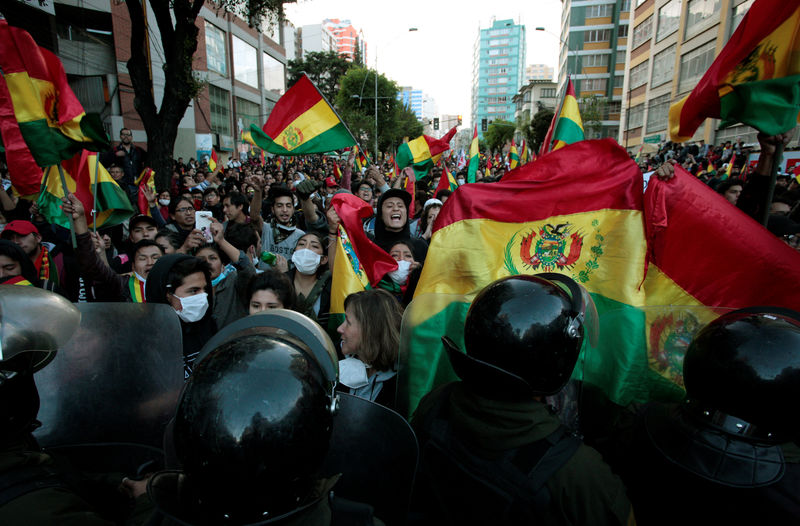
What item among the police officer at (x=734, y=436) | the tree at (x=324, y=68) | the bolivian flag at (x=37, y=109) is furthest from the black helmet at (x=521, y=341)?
the tree at (x=324, y=68)

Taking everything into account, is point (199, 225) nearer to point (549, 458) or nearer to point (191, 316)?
point (191, 316)

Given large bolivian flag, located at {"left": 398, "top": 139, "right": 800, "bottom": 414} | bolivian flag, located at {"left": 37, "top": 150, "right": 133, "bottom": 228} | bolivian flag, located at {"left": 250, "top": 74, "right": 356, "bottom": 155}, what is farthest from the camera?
bolivian flag, located at {"left": 250, "top": 74, "right": 356, "bottom": 155}

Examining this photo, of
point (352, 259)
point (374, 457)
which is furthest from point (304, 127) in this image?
point (374, 457)

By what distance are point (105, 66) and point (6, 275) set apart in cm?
2410

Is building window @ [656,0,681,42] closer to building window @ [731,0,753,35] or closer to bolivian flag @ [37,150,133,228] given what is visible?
building window @ [731,0,753,35]

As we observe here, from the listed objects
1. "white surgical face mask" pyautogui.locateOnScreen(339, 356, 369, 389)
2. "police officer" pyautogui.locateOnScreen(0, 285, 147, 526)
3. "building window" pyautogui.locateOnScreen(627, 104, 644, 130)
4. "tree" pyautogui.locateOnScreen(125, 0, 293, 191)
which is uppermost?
"building window" pyautogui.locateOnScreen(627, 104, 644, 130)

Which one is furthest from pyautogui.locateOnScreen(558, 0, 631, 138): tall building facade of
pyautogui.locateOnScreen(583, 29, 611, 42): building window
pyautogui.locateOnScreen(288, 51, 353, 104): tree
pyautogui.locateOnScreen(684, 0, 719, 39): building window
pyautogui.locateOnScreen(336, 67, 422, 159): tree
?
pyautogui.locateOnScreen(288, 51, 353, 104): tree

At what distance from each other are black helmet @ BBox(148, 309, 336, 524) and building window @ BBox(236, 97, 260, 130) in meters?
36.7

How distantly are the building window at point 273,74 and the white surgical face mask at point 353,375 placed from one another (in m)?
43.0

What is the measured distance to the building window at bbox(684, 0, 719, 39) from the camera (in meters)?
26.8

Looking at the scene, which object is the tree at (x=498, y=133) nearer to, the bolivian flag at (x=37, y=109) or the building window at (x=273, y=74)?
the building window at (x=273, y=74)

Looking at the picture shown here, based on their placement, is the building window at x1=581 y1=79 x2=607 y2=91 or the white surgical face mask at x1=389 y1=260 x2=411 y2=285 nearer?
the white surgical face mask at x1=389 y1=260 x2=411 y2=285

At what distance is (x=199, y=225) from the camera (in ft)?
15.1

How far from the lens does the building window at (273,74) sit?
134 ft
